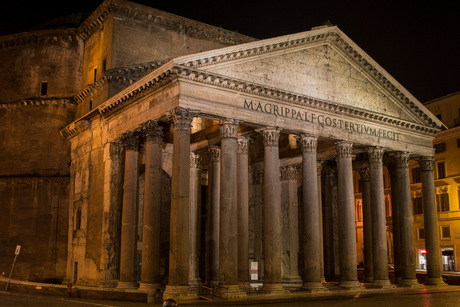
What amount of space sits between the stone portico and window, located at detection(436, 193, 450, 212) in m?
9.66

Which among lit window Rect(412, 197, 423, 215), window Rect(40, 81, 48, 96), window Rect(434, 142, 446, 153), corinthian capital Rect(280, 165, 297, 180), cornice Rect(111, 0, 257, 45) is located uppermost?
cornice Rect(111, 0, 257, 45)

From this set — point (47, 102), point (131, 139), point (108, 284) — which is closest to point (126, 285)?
point (108, 284)

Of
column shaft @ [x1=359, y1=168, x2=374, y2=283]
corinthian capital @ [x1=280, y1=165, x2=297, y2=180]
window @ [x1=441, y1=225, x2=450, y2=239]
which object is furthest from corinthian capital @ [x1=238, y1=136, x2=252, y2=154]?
window @ [x1=441, y1=225, x2=450, y2=239]

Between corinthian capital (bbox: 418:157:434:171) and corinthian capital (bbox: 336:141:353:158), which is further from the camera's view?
corinthian capital (bbox: 418:157:434:171)

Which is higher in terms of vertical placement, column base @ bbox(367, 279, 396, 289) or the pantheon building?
the pantheon building

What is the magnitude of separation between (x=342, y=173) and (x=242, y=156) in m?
4.34

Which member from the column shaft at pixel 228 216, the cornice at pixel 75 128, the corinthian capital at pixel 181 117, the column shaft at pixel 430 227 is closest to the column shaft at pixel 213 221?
the column shaft at pixel 228 216

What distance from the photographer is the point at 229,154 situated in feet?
56.1

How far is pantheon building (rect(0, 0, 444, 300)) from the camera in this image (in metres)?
16.8

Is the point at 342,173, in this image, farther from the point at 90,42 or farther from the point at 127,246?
the point at 90,42

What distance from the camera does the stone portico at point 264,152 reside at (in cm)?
1662

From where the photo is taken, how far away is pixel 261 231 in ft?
82.1

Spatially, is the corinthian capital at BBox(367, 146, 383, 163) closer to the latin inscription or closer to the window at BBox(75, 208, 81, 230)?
the latin inscription

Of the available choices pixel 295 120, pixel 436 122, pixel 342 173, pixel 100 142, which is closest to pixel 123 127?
pixel 100 142
